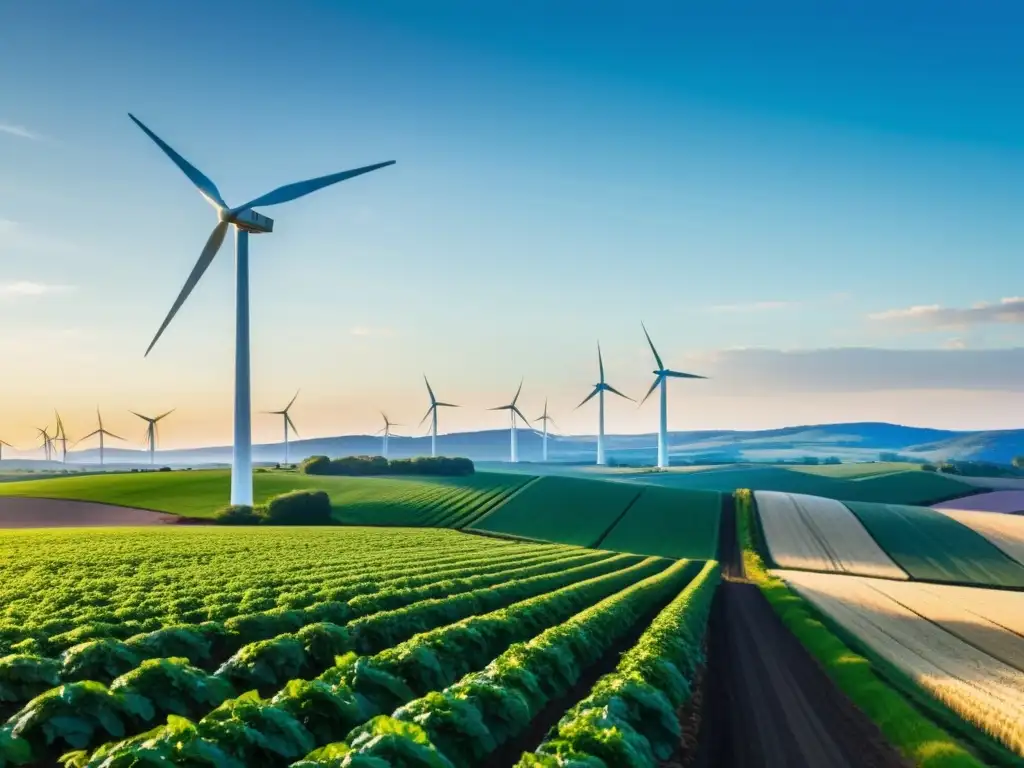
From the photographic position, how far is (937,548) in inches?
3056

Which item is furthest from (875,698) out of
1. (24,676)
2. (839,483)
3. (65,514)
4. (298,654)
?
(839,483)

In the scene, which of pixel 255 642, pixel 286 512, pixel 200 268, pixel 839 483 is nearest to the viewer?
pixel 255 642

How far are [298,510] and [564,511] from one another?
31.7m

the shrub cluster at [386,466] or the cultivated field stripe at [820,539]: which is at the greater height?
the shrub cluster at [386,466]

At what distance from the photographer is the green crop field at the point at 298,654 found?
13469 mm

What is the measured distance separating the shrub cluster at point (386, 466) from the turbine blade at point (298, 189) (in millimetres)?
64701

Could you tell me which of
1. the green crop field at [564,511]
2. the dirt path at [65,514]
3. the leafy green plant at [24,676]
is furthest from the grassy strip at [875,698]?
the dirt path at [65,514]

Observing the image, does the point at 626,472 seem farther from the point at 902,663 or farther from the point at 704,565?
the point at 902,663

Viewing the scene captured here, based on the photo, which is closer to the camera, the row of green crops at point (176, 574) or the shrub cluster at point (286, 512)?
the row of green crops at point (176, 574)

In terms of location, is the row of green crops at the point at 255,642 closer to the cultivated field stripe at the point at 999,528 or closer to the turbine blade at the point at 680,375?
the cultivated field stripe at the point at 999,528

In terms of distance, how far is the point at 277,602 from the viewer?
29.2 metres

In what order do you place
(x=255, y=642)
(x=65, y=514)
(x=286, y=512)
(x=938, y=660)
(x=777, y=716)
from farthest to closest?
1. (x=65, y=514)
2. (x=286, y=512)
3. (x=938, y=660)
4. (x=255, y=642)
5. (x=777, y=716)

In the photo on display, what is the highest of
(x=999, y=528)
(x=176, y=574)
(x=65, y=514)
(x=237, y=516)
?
(x=176, y=574)

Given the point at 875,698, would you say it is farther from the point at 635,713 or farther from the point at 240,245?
the point at 240,245
